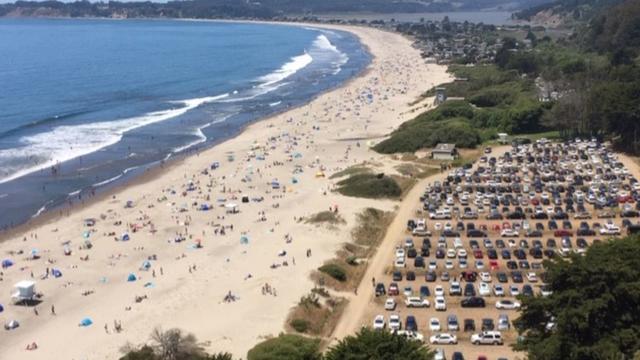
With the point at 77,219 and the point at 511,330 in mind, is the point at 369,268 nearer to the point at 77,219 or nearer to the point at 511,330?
the point at 511,330

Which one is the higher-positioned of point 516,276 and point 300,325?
point 516,276

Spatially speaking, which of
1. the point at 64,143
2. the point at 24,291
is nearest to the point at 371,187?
the point at 24,291

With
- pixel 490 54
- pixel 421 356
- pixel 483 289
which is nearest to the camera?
pixel 421 356

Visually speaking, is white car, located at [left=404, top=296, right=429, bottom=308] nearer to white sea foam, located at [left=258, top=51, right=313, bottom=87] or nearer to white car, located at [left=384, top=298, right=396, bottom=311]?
white car, located at [left=384, top=298, right=396, bottom=311]

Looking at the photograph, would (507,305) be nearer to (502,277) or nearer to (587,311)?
(502,277)

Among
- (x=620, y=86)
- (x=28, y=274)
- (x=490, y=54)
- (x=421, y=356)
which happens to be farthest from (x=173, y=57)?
(x=421, y=356)

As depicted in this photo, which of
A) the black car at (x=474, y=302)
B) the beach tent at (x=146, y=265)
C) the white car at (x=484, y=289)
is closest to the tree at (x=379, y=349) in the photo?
the black car at (x=474, y=302)

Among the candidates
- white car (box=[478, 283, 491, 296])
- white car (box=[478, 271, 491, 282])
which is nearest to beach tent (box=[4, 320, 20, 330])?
white car (box=[478, 283, 491, 296])

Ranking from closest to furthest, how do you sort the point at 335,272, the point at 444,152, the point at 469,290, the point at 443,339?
the point at 443,339 < the point at 469,290 < the point at 335,272 < the point at 444,152
